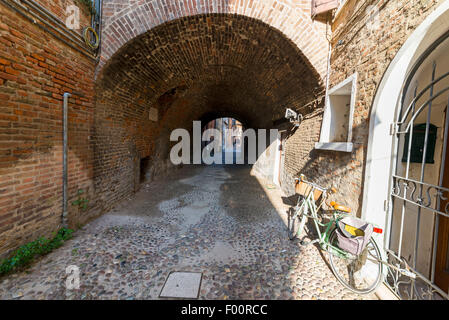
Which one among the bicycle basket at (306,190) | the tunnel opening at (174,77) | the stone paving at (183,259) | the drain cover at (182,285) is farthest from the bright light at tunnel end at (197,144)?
the drain cover at (182,285)

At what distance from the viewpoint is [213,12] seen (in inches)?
155

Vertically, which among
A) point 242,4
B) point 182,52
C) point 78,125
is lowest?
point 78,125

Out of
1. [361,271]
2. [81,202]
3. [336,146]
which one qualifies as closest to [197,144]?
[81,202]

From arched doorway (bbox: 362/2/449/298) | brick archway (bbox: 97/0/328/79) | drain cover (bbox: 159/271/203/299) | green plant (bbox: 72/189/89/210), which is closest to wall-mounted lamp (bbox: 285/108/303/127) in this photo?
brick archway (bbox: 97/0/328/79)

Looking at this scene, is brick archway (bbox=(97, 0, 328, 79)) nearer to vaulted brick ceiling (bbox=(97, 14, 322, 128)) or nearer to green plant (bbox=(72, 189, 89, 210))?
vaulted brick ceiling (bbox=(97, 14, 322, 128))

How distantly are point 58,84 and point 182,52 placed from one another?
3037 millimetres

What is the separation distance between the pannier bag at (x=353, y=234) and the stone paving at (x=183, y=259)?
0.64 m

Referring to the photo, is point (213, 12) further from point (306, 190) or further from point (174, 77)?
point (306, 190)

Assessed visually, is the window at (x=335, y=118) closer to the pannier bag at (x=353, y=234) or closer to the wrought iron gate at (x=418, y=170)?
the wrought iron gate at (x=418, y=170)

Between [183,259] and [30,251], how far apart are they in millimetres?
2209

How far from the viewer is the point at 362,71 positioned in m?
2.96

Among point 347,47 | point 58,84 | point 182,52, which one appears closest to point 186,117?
point 182,52
